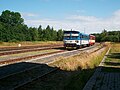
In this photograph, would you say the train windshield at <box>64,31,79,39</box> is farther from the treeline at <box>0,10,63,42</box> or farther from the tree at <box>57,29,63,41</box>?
the tree at <box>57,29,63,41</box>

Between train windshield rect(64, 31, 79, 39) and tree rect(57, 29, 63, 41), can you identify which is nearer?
train windshield rect(64, 31, 79, 39)

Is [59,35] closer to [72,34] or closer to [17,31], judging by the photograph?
[17,31]

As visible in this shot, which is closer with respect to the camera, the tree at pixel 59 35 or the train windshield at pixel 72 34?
the train windshield at pixel 72 34

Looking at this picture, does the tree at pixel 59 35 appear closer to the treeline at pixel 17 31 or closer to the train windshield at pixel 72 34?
the treeline at pixel 17 31

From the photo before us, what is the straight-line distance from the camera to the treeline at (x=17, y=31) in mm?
91812

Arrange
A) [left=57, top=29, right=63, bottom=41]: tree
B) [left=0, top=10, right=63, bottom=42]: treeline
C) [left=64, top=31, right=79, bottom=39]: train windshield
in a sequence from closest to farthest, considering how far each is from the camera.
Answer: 1. [left=64, top=31, right=79, bottom=39]: train windshield
2. [left=0, top=10, right=63, bottom=42]: treeline
3. [left=57, top=29, right=63, bottom=41]: tree

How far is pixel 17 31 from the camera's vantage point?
10244 cm

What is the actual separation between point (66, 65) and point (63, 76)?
11.4 feet

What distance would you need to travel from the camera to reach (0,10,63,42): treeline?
3615 inches

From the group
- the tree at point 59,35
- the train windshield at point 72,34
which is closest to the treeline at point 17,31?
the tree at point 59,35

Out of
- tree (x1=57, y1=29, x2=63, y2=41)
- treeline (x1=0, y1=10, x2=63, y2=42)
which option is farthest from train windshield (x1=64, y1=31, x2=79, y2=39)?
tree (x1=57, y1=29, x2=63, y2=41)

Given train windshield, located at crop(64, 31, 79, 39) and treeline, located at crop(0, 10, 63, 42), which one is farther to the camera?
treeline, located at crop(0, 10, 63, 42)

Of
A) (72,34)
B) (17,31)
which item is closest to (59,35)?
(17,31)

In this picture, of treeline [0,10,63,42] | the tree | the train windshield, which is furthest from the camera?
the tree
